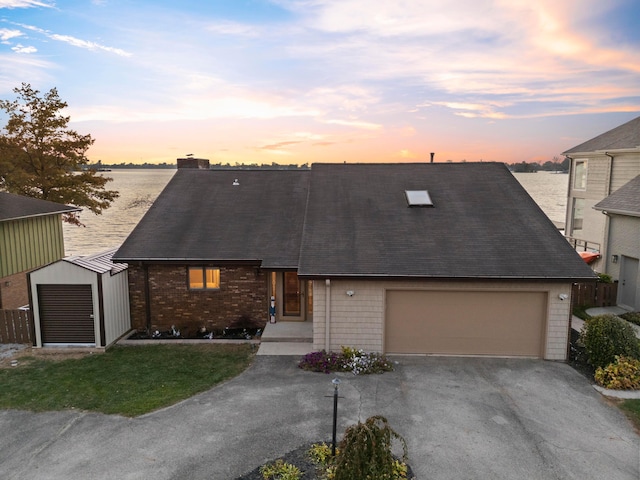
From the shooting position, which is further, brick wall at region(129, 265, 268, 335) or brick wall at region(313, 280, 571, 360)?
brick wall at region(129, 265, 268, 335)

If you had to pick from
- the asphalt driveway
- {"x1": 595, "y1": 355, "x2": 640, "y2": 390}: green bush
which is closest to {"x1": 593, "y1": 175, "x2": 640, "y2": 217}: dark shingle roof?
{"x1": 595, "y1": 355, "x2": 640, "y2": 390}: green bush

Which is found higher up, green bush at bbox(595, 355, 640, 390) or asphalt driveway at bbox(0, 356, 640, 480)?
green bush at bbox(595, 355, 640, 390)

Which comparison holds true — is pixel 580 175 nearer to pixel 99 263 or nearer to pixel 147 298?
pixel 147 298

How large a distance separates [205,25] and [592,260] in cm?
2144

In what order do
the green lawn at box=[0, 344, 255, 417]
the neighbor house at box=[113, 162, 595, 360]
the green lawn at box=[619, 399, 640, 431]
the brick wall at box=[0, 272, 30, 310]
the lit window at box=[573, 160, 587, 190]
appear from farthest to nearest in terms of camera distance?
the lit window at box=[573, 160, 587, 190] → the brick wall at box=[0, 272, 30, 310] → the neighbor house at box=[113, 162, 595, 360] → the green lawn at box=[0, 344, 255, 417] → the green lawn at box=[619, 399, 640, 431]

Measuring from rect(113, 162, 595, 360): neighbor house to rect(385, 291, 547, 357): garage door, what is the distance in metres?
0.03

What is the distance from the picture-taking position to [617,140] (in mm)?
20812

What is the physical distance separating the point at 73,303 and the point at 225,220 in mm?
5534

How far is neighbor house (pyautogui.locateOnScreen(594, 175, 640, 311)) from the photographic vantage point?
15.6 m

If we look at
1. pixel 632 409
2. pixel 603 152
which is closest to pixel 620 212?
pixel 603 152

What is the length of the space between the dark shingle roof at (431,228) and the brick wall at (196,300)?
2862 millimetres

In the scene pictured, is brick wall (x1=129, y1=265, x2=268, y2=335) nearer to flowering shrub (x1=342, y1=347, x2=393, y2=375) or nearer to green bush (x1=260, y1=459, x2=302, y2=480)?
flowering shrub (x1=342, y1=347, x2=393, y2=375)

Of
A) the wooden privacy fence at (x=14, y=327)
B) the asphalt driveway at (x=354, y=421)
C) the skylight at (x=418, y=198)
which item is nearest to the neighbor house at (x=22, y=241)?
the wooden privacy fence at (x=14, y=327)

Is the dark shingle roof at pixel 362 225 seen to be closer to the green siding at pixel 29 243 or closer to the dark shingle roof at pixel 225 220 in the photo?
the dark shingle roof at pixel 225 220
